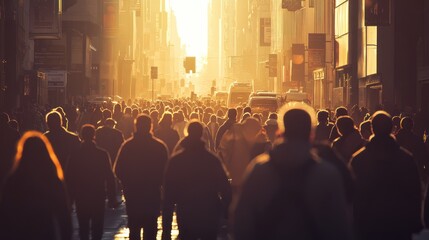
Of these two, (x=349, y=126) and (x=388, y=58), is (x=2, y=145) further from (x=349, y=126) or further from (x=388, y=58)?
(x=388, y=58)

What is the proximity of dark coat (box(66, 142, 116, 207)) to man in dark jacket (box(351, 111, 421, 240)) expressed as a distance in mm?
4227

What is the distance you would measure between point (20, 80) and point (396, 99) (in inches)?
838

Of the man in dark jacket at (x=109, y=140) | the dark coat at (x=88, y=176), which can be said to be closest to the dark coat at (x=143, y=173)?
the dark coat at (x=88, y=176)

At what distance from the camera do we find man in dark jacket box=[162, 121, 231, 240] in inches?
408

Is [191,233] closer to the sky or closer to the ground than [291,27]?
closer to the ground

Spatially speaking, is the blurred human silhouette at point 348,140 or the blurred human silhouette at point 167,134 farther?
the blurred human silhouette at point 167,134

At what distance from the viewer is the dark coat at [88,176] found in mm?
12961

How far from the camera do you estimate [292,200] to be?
6.09 m

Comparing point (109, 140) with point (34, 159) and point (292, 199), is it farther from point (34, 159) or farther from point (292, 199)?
point (292, 199)

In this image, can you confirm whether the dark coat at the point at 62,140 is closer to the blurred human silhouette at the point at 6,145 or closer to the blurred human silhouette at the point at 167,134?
the blurred human silhouette at the point at 6,145

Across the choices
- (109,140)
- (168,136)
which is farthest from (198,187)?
(109,140)

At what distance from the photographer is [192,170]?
10.4 meters

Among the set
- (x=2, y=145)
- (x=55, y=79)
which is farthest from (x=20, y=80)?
(x=2, y=145)

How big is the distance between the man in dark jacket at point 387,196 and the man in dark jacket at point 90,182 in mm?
4235
